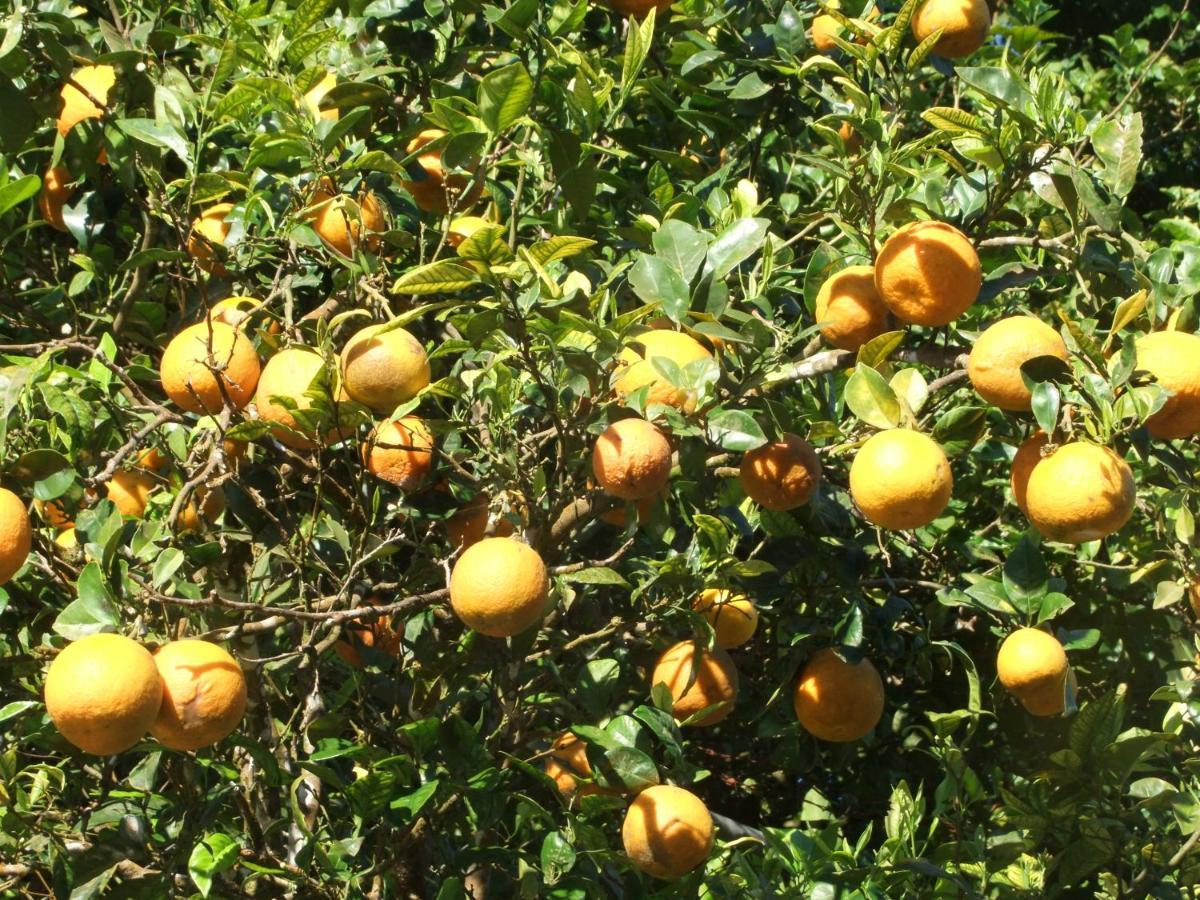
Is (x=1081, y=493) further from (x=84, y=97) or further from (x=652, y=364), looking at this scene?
(x=84, y=97)

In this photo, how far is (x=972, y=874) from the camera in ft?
6.61

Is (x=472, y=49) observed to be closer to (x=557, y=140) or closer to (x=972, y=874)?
(x=557, y=140)

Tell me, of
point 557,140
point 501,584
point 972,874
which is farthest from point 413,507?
point 972,874

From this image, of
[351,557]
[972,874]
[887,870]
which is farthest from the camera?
[972,874]

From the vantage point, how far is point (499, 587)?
146 centimetres

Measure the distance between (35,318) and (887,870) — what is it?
5.39 feet

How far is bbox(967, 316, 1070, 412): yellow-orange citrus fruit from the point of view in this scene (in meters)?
1.51

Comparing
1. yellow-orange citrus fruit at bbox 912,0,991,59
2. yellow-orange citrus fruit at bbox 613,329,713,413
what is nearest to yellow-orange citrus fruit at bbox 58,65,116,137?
yellow-orange citrus fruit at bbox 613,329,713,413

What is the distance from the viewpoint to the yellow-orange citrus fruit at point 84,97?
1.96m

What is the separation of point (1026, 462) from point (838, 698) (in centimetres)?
46

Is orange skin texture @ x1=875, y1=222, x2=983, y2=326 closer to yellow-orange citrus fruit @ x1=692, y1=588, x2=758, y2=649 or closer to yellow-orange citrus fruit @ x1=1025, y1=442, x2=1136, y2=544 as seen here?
yellow-orange citrus fruit @ x1=1025, y1=442, x2=1136, y2=544

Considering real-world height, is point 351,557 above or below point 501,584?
below

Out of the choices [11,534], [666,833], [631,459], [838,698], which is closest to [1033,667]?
[838,698]

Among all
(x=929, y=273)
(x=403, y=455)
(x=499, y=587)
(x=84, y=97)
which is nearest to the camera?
(x=499, y=587)
